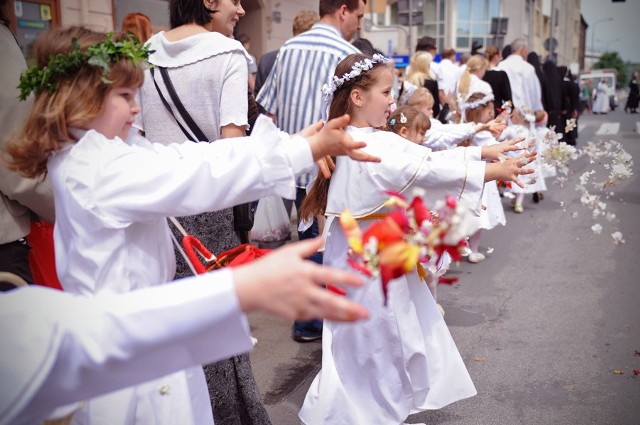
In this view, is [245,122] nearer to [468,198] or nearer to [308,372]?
[468,198]

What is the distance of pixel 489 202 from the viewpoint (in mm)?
7617

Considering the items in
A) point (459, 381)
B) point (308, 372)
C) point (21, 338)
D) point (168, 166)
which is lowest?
point (308, 372)

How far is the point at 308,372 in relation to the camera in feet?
15.2

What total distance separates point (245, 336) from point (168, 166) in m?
0.66

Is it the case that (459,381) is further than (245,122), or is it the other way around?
(459,381)

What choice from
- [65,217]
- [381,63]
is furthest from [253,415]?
[381,63]

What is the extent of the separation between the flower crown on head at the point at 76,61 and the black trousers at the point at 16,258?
112 cm

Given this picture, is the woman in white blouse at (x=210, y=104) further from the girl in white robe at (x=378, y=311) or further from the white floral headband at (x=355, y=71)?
the white floral headband at (x=355, y=71)

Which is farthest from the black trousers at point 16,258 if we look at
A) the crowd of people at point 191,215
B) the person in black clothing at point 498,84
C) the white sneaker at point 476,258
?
the person in black clothing at point 498,84

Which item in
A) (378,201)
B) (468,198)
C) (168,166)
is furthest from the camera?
(378,201)

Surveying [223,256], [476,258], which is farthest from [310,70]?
[476,258]

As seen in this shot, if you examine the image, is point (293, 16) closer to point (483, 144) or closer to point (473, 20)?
point (483, 144)

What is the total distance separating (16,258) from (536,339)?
3.55m

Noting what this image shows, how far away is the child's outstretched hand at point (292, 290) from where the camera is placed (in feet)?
4.27
